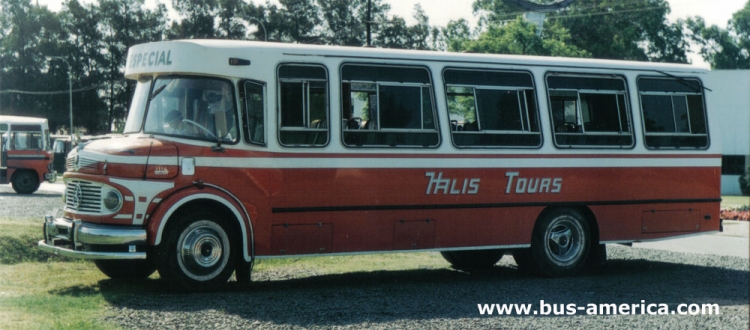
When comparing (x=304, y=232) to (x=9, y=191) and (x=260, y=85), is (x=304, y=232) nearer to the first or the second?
(x=260, y=85)

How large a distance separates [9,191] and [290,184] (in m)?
29.0

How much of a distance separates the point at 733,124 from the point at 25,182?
33356 millimetres

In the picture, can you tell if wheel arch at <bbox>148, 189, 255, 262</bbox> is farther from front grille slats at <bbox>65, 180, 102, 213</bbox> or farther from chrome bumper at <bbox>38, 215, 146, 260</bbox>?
front grille slats at <bbox>65, 180, 102, 213</bbox>

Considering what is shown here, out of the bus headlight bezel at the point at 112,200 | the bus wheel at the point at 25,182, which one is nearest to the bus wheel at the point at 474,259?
the bus headlight bezel at the point at 112,200

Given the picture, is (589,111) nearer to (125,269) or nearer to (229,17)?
(125,269)

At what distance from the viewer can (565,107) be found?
13.9m

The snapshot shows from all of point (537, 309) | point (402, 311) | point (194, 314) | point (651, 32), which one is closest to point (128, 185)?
point (194, 314)

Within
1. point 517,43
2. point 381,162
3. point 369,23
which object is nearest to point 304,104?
point 381,162

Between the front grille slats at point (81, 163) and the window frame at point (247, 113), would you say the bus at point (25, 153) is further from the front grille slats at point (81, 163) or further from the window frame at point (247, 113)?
the window frame at point (247, 113)

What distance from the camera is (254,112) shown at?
1143 cm

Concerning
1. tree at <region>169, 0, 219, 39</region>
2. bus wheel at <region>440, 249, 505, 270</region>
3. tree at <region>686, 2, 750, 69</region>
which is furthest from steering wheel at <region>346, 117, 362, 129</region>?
tree at <region>686, 2, 750, 69</region>

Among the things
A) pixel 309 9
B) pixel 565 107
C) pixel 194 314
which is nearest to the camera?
pixel 194 314

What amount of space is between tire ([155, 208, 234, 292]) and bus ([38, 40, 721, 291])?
0.02 m

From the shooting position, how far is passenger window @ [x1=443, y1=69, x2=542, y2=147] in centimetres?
1293
